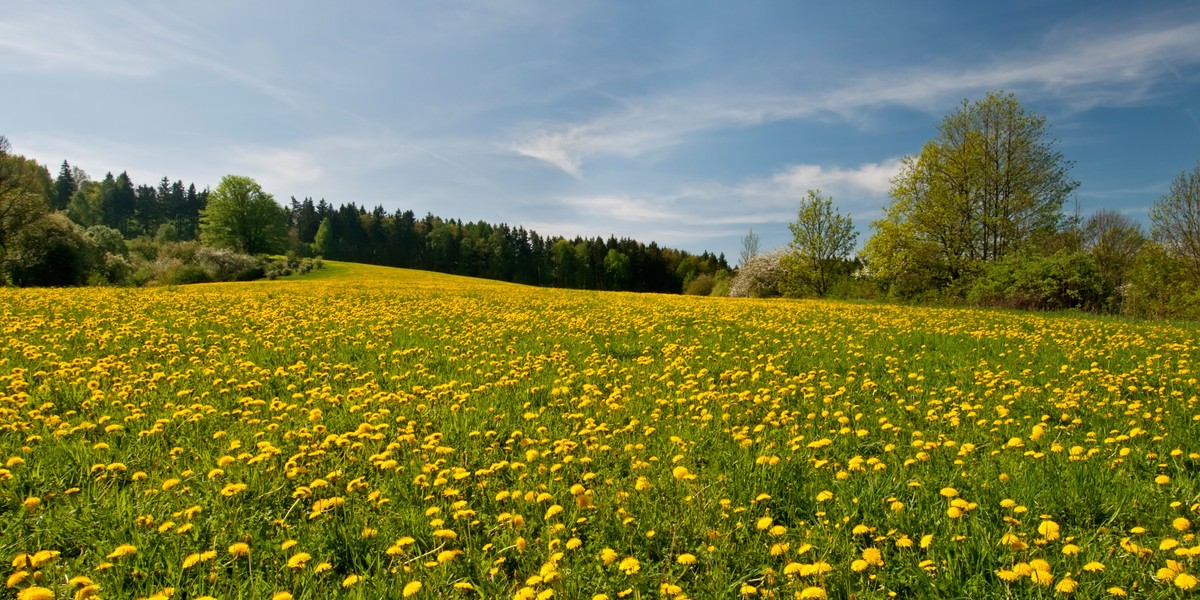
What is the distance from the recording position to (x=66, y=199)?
3999 inches

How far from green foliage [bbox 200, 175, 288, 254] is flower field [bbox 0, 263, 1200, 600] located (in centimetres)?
7181

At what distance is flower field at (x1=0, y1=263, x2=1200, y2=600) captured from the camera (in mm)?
2621

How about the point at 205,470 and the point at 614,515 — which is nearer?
the point at 614,515

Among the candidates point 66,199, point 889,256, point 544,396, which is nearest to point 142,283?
point 544,396

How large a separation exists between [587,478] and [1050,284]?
28507 mm

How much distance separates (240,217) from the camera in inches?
2677

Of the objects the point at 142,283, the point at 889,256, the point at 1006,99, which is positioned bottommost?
the point at 142,283

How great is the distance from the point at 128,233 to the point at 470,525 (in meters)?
132

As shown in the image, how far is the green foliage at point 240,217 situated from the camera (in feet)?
219

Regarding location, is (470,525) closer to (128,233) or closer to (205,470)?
(205,470)

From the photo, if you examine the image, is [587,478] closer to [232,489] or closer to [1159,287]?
[232,489]

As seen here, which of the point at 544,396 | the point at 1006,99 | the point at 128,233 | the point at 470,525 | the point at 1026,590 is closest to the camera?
the point at 1026,590

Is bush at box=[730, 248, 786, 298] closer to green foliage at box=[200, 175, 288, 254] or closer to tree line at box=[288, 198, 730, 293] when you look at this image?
tree line at box=[288, 198, 730, 293]

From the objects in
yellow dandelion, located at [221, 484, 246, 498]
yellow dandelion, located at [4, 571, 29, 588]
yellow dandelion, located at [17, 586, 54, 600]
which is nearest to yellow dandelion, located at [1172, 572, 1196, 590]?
yellow dandelion, located at [17, 586, 54, 600]
